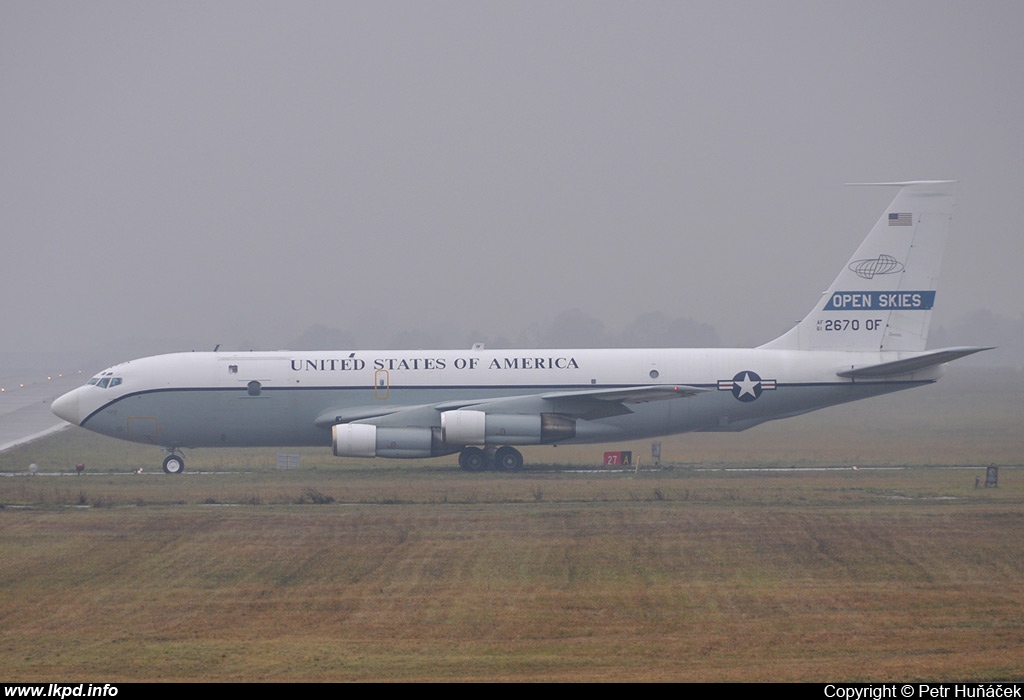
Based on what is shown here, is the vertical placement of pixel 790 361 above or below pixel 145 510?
above

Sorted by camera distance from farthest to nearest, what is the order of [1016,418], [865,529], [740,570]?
[1016,418] < [865,529] < [740,570]

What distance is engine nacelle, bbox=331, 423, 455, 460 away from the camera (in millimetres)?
31641

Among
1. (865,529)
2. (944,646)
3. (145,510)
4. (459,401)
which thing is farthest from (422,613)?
(459,401)

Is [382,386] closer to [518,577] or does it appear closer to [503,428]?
[503,428]

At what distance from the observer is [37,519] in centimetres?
2388

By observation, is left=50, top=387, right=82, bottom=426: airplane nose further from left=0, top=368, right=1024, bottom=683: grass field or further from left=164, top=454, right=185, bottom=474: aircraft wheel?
left=0, top=368, right=1024, bottom=683: grass field

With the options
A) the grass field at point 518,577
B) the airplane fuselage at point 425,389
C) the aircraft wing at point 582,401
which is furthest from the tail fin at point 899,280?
the aircraft wing at point 582,401

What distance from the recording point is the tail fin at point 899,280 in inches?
1304

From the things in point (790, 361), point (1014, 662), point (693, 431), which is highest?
point (790, 361)

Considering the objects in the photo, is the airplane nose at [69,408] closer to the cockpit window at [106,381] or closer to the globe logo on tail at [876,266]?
the cockpit window at [106,381]

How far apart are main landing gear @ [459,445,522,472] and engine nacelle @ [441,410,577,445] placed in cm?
79

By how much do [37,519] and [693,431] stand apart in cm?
1885

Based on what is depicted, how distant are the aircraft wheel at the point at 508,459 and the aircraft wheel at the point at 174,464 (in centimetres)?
969

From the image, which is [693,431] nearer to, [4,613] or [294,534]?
[294,534]
